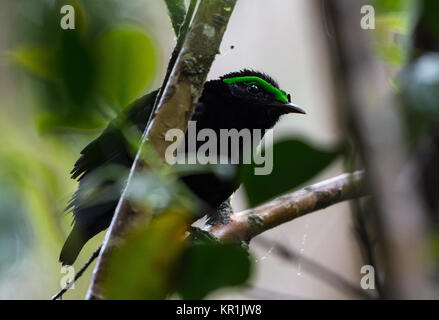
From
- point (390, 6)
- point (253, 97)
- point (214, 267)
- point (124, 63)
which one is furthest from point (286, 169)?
point (253, 97)

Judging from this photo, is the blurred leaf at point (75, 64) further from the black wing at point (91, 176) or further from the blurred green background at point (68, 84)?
the black wing at point (91, 176)

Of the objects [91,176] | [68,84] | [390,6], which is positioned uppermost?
[390,6]

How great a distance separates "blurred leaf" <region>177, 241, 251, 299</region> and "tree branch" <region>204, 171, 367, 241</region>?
144cm

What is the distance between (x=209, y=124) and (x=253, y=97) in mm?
350

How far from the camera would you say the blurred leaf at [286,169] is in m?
0.70

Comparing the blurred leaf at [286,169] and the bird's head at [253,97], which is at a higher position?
the bird's head at [253,97]

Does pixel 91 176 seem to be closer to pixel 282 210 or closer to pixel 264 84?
pixel 282 210

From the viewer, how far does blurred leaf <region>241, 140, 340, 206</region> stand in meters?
0.70

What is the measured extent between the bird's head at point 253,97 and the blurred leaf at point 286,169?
182cm

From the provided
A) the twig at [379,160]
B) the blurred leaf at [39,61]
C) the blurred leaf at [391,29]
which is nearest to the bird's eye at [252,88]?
the blurred leaf at [391,29]

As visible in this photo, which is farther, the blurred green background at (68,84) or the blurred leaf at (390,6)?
the blurred leaf at (390,6)

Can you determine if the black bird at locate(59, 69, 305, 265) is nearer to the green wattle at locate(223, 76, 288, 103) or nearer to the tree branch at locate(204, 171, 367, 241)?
the green wattle at locate(223, 76, 288, 103)

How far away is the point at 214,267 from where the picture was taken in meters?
0.79

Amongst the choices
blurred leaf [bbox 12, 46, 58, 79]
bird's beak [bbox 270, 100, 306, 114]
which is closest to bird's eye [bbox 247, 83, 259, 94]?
bird's beak [bbox 270, 100, 306, 114]
